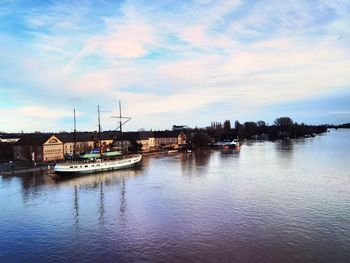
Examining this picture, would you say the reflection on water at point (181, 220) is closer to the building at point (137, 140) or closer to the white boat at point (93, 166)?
the white boat at point (93, 166)

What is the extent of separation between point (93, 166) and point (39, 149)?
1850 cm

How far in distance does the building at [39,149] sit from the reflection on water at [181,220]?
24676mm

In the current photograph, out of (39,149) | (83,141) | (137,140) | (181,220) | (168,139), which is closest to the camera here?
(181,220)

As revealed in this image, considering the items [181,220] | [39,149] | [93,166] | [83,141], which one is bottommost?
[181,220]

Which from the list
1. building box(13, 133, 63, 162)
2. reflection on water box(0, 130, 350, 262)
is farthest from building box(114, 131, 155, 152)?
reflection on water box(0, 130, 350, 262)

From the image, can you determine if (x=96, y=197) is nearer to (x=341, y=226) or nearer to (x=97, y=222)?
(x=97, y=222)

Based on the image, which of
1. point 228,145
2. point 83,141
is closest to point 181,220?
point 83,141

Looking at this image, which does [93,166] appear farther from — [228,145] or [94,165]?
[228,145]

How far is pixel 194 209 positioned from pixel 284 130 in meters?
164

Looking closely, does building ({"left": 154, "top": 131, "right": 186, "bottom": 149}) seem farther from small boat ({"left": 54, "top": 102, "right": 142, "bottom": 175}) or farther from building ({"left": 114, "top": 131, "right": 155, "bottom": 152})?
small boat ({"left": 54, "top": 102, "right": 142, "bottom": 175})

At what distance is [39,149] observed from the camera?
66.2m

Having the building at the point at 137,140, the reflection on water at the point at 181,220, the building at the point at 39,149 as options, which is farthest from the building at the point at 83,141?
the reflection on water at the point at 181,220

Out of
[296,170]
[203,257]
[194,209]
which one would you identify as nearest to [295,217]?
[194,209]

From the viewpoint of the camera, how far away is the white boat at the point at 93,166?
48688mm
